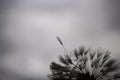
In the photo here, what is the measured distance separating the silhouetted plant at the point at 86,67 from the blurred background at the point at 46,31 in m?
0.06

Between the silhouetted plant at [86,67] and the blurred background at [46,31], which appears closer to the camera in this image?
the silhouetted plant at [86,67]

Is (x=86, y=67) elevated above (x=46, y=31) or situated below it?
below

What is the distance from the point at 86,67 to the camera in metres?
1.21

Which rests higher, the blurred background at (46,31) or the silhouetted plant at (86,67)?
the blurred background at (46,31)

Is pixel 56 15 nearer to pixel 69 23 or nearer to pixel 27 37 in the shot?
pixel 69 23

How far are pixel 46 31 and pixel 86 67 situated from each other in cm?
40

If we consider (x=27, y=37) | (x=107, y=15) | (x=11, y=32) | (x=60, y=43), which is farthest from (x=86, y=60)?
(x=11, y=32)

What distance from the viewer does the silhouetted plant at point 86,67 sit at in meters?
1.19

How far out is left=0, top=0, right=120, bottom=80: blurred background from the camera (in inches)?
53.4

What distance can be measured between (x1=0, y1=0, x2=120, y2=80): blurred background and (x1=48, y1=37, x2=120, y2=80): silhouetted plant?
6cm

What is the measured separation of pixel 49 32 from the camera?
145cm

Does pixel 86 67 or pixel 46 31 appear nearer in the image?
pixel 86 67

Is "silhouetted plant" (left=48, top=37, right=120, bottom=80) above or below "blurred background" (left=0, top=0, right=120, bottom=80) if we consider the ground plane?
below

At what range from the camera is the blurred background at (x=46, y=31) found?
1356 millimetres
